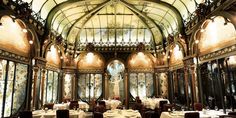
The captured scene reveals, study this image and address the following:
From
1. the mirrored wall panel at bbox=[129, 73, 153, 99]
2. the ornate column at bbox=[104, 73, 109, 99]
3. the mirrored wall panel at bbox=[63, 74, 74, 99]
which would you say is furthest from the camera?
the mirrored wall panel at bbox=[129, 73, 153, 99]

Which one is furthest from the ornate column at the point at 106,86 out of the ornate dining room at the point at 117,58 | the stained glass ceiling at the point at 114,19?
the stained glass ceiling at the point at 114,19

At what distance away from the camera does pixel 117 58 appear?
549 inches

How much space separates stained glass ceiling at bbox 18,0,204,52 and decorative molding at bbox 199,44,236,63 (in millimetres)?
2344

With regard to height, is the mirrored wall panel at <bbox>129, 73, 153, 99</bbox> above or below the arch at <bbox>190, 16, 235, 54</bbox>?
below

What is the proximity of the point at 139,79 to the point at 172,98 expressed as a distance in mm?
2758

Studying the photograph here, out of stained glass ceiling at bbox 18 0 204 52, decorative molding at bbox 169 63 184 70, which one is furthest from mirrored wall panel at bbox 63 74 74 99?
decorative molding at bbox 169 63 184 70

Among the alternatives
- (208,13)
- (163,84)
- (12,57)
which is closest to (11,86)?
(12,57)

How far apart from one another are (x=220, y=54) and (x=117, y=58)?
7.64 meters

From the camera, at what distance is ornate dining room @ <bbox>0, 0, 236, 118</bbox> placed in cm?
712

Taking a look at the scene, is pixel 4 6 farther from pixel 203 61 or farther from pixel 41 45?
pixel 203 61

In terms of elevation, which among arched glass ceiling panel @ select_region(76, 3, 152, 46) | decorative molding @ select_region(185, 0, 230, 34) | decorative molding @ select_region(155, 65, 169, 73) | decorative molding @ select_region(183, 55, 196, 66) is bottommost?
decorative molding @ select_region(155, 65, 169, 73)

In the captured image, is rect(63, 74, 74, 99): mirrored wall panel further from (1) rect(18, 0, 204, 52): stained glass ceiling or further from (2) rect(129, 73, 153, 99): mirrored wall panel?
(2) rect(129, 73, 153, 99): mirrored wall panel

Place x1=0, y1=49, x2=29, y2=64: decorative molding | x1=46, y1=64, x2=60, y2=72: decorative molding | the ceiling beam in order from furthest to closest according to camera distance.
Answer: the ceiling beam < x1=46, y1=64, x2=60, y2=72: decorative molding < x1=0, y1=49, x2=29, y2=64: decorative molding

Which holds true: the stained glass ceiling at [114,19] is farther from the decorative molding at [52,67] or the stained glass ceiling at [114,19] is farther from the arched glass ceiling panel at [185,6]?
the decorative molding at [52,67]
